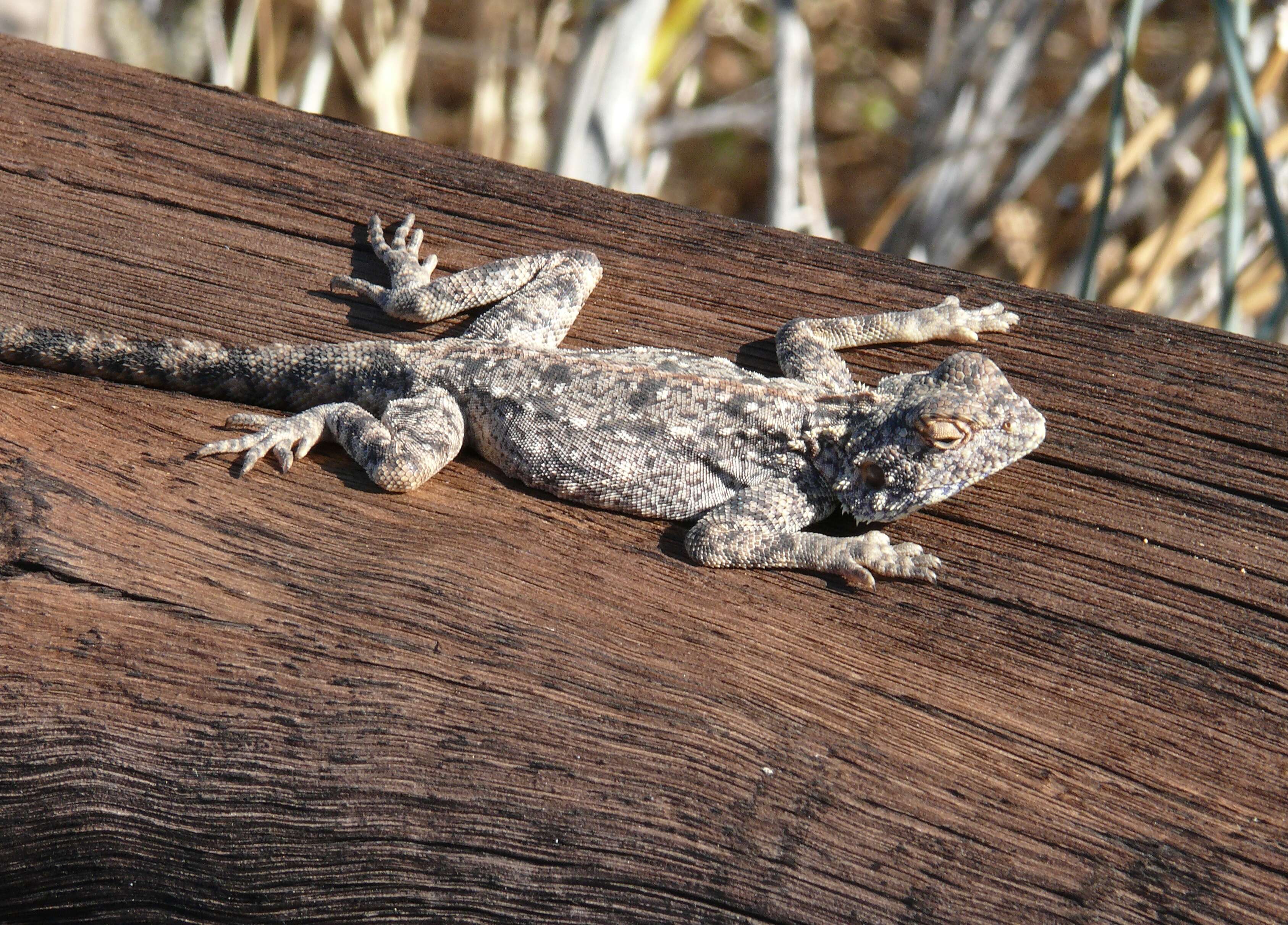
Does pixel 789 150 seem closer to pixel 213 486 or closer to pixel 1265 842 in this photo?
pixel 213 486

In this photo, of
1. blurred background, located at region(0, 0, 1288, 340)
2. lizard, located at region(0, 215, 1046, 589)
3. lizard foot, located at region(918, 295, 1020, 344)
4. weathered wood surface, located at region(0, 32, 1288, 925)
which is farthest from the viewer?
blurred background, located at region(0, 0, 1288, 340)

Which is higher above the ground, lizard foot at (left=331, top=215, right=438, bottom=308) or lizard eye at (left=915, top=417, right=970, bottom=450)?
lizard foot at (left=331, top=215, right=438, bottom=308)

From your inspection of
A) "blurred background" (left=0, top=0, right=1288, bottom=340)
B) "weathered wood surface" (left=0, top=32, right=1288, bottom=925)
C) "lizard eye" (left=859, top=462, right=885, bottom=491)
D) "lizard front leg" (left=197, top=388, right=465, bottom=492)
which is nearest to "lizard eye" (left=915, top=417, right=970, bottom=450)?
"lizard eye" (left=859, top=462, right=885, bottom=491)

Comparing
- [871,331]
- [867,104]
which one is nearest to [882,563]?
[871,331]

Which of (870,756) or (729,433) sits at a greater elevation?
(729,433)

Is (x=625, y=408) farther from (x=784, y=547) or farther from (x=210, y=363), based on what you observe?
(x=210, y=363)

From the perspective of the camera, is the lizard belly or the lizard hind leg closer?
the lizard belly

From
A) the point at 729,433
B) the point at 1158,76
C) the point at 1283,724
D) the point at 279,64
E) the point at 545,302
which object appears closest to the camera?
the point at 1283,724

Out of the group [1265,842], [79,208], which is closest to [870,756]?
[1265,842]

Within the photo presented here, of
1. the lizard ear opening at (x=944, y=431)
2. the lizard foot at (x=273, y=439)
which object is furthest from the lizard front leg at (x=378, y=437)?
the lizard ear opening at (x=944, y=431)

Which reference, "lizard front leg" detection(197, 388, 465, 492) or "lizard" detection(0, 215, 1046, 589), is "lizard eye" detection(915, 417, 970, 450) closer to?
"lizard" detection(0, 215, 1046, 589)
